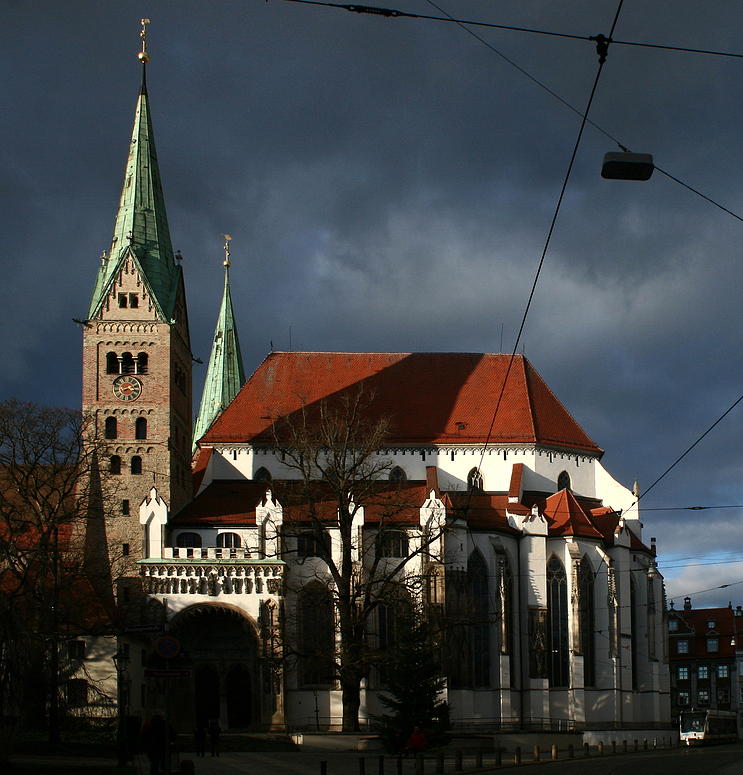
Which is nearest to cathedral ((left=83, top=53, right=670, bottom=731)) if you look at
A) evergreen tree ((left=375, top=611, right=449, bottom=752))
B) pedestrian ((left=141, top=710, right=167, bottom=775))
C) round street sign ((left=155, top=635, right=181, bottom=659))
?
evergreen tree ((left=375, top=611, right=449, bottom=752))

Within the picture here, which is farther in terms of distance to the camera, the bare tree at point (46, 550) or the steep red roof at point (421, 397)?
the steep red roof at point (421, 397)

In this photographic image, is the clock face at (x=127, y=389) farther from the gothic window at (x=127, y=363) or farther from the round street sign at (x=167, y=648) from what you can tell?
the round street sign at (x=167, y=648)

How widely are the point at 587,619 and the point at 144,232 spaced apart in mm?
26724

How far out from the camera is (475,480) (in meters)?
53.6

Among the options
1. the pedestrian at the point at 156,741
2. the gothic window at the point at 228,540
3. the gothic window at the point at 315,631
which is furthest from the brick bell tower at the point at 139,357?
the pedestrian at the point at 156,741

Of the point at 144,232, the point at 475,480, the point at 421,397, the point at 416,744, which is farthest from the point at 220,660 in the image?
the point at 416,744

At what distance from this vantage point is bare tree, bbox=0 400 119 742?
3109 cm

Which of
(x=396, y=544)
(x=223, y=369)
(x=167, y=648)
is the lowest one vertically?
(x=167, y=648)

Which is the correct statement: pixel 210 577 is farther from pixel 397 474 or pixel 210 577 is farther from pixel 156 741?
pixel 156 741

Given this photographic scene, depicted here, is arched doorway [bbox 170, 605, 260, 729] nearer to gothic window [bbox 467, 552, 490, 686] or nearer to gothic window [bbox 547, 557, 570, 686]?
gothic window [bbox 467, 552, 490, 686]

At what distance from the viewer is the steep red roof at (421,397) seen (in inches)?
2136

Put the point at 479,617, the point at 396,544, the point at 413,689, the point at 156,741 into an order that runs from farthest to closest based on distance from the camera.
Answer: the point at 396,544, the point at 479,617, the point at 413,689, the point at 156,741

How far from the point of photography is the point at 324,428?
1813 inches

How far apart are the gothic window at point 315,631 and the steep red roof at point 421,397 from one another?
10.3 metres
